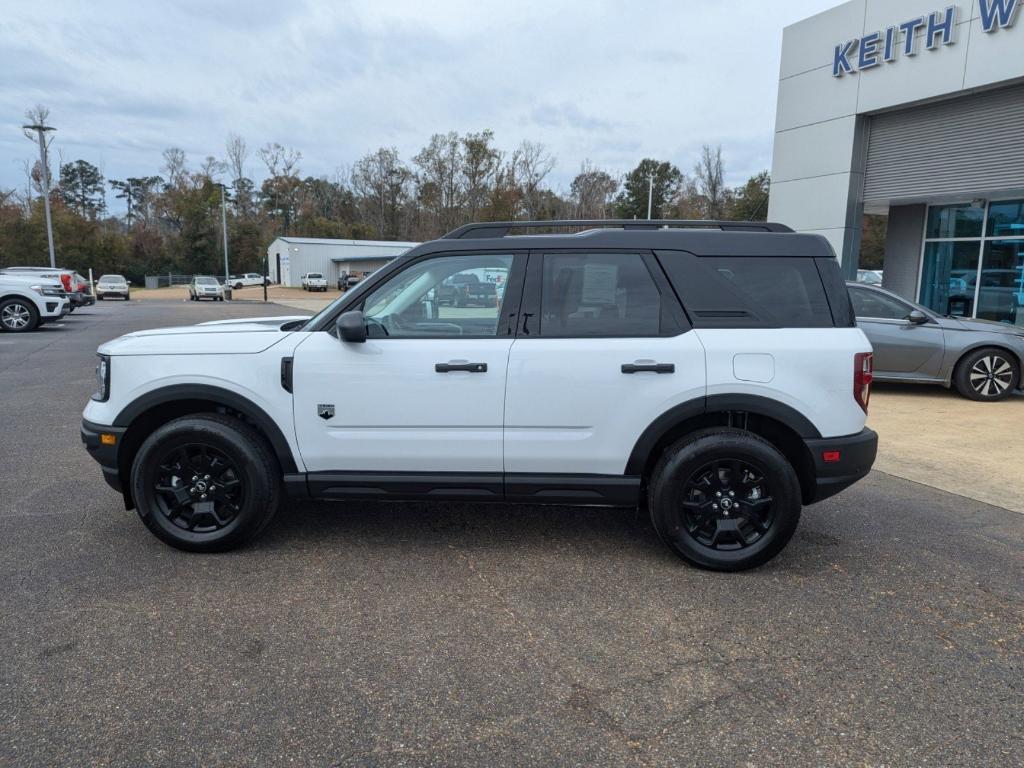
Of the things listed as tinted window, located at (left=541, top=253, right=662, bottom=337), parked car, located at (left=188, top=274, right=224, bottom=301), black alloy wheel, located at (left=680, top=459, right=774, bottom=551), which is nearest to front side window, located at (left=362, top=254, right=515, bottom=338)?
tinted window, located at (left=541, top=253, right=662, bottom=337)

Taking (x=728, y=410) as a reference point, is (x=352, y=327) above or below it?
above

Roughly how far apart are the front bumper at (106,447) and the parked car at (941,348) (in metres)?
8.50

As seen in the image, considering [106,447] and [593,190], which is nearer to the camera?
[106,447]

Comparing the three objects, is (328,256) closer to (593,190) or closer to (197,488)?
(593,190)

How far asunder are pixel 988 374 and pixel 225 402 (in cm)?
942

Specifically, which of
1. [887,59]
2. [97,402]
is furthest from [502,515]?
[887,59]

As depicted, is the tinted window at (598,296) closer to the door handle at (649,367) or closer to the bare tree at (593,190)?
the door handle at (649,367)

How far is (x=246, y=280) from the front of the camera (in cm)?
6806

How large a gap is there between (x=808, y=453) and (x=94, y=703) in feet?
11.5

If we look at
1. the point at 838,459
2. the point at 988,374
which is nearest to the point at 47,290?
the point at 838,459

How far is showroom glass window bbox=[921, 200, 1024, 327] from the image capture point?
13570 millimetres

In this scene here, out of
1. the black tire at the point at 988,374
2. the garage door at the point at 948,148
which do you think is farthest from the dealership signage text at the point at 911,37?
the black tire at the point at 988,374

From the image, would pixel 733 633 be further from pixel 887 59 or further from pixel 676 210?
pixel 676 210

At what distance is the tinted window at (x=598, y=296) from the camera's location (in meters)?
4.00
